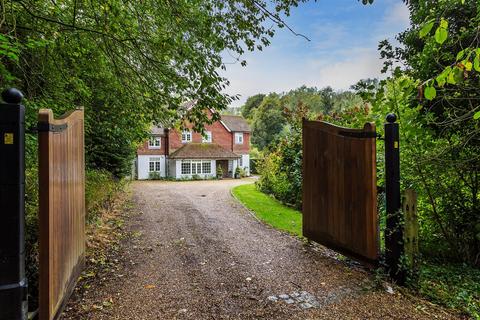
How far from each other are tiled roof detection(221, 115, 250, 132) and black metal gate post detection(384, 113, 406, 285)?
1142 inches

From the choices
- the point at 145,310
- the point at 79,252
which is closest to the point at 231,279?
the point at 145,310

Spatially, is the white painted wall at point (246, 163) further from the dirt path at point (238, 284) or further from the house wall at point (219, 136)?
the dirt path at point (238, 284)

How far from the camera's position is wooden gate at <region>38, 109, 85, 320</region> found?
2557 mm

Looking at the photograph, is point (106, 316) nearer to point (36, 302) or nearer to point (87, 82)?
point (36, 302)

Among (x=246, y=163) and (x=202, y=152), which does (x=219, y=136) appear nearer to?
(x=202, y=152)

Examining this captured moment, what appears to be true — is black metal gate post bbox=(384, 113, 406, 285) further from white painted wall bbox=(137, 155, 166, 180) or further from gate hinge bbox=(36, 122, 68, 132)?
white painted wall bbox=(137, 155, 166, 180)

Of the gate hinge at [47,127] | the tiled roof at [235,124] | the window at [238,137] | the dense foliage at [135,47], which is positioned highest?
the tiled roof at [235,124]

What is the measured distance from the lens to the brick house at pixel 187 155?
28.5 m

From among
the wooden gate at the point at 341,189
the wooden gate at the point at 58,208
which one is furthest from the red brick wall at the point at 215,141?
the wooden gate at the point at 58,208

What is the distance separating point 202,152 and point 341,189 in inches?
1003

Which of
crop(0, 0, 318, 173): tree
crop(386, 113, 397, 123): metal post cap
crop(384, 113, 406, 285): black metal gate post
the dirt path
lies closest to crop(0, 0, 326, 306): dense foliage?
crop(0, 0, 318, 173): tree

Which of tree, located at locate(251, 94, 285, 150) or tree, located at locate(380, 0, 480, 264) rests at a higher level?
tree, located at locate(251, 94, 285, 150)

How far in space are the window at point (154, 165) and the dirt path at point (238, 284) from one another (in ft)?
74.8

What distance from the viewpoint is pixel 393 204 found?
13.3ft
